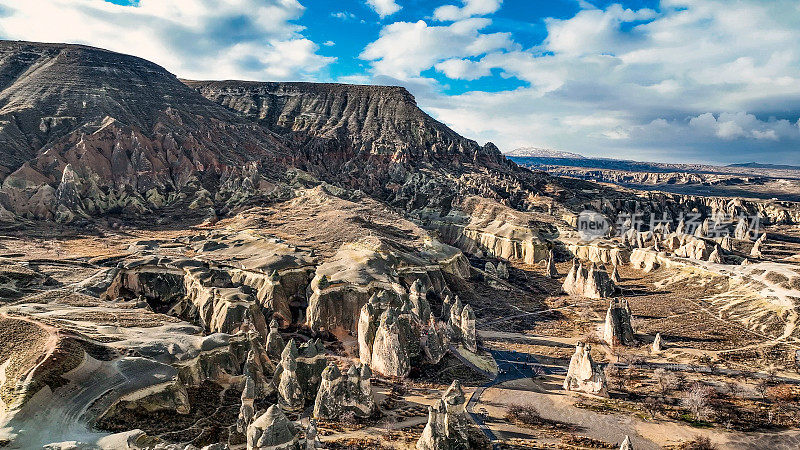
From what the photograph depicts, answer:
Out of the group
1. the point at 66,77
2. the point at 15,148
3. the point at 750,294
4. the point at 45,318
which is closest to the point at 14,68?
the point at 66,77

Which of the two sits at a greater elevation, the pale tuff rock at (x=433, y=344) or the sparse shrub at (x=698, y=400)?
the pale tuff rock at (x=433, y=344)

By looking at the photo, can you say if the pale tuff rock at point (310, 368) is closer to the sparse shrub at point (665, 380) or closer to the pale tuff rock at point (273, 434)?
the pale tuff rock at point (273, 434)

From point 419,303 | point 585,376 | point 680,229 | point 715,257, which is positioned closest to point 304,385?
point 419,303

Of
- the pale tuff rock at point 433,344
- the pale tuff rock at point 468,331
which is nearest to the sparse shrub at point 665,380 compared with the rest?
the pale tuff rock at point 468,331

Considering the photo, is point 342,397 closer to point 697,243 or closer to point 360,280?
point 360,280

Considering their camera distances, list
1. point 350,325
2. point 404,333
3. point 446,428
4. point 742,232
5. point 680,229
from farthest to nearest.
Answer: point 742,232 → point 680,229 → point 350,325 → point 404,333 → point 446,428

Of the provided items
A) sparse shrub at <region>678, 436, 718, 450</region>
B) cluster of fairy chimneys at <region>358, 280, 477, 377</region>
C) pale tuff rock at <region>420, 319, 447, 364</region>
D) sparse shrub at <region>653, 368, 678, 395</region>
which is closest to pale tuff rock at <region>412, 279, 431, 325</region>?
cluster of fairy chimneys at <region>358, 280, 477, 377</region>
